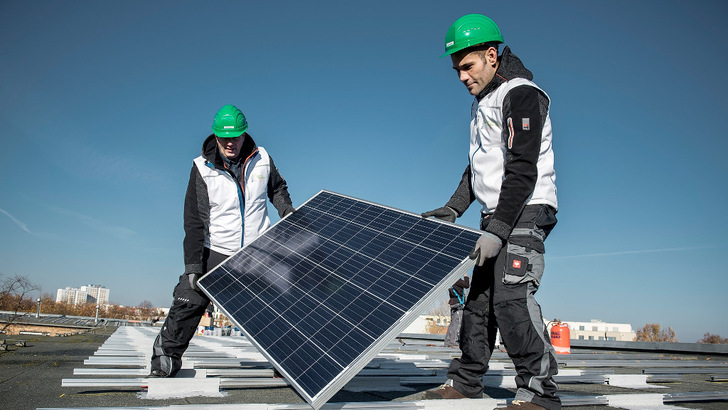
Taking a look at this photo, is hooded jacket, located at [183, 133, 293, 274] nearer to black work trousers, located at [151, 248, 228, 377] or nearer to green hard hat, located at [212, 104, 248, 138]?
green hard hat, located at [212, 104, 248, 138]

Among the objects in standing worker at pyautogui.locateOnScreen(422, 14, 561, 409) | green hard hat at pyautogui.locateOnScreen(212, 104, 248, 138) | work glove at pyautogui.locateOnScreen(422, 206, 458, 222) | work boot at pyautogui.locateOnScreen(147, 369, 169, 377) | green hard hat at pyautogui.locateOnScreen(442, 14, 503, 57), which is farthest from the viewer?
green hard hat at pyautogui.locateOnScreen(212, 104, 248, 138)

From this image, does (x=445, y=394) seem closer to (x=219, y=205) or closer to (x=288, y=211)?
(x=288, y=211)

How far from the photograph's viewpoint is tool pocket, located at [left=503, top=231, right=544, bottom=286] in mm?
2918

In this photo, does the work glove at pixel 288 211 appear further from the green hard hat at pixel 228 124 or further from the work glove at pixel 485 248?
the work glove at pixel 485 248

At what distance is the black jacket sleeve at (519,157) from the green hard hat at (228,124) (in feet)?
8.61

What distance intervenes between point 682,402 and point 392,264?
2.77m

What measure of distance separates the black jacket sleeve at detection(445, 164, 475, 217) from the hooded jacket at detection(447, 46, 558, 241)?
0.46 metres

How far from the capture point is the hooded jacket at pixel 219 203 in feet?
15.1

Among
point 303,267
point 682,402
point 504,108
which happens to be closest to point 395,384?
point 303,267

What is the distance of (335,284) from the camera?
3215 millimetres

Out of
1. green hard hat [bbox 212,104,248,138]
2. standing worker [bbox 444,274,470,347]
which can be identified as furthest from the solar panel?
standing worker [bbox 444,274,470,347]

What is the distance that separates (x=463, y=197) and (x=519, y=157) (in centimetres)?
111

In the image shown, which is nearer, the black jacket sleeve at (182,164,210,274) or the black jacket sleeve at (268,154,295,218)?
the black jacket sleeve at (182,164,210,274)

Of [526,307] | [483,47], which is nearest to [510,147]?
[483,47]
